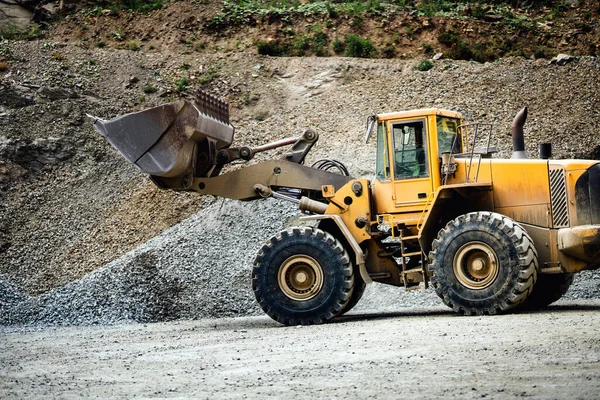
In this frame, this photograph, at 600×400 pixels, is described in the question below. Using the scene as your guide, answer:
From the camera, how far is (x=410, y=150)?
14289 millimetres

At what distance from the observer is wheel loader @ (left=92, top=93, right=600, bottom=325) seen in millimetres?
13258

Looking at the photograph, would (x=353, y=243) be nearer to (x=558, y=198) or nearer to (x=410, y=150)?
(x=410, y=150)

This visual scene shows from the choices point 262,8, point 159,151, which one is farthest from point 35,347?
point 262,8

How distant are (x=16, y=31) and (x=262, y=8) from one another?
1036 cm

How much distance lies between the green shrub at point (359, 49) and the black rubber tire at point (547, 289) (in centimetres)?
2172

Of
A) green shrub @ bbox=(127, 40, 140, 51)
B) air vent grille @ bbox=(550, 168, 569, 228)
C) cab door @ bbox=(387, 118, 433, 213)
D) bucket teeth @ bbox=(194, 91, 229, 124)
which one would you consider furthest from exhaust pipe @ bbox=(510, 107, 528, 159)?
green shrub @ bbox=(127, 40, 140, 51)

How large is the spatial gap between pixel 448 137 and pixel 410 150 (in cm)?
62

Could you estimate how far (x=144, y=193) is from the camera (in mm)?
26859

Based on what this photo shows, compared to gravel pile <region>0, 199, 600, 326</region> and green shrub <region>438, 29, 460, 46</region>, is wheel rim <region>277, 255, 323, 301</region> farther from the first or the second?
green shrub <region>438, 29, 460, 46</region>

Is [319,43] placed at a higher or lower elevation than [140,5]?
lower

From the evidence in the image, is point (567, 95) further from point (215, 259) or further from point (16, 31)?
point (16, 31)

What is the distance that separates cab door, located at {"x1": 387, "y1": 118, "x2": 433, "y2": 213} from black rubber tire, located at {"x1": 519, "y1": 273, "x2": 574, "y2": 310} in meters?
2.31

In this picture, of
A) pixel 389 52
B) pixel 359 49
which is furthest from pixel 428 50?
pixel 359 49

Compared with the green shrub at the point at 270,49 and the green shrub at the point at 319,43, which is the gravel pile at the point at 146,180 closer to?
the green shrub at the point at 270,49
